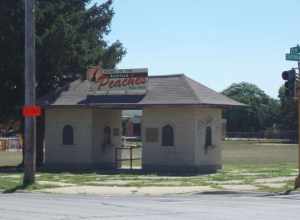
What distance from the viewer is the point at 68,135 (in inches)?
1527

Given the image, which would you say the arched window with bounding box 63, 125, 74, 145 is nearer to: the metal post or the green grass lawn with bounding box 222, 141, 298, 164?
the metal post

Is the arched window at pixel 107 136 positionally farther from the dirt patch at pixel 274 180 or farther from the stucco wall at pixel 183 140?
the dirt patch at pixel 274 180

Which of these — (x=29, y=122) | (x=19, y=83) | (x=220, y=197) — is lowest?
(x=220, y=197)

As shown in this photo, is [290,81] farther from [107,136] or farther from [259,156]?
[259,156]

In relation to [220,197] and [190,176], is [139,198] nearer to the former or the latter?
[220,197]

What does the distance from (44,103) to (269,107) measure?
398ft

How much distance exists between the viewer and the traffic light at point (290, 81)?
84.0 feet

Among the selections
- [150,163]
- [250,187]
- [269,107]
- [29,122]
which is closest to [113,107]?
[150,163]

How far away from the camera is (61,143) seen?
3884cm

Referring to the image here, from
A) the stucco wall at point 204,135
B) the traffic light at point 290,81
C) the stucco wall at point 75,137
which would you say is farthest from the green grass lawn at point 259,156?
the traffic light at point 290,81

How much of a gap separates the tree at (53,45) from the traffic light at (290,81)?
16294mm

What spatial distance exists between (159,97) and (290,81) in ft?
37.0

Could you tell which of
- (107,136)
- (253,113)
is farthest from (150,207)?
(253,113)

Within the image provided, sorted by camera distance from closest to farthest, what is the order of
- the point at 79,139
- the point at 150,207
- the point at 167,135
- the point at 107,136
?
the point at 150,207, the point at 167,135, the point at 79,139, the point at 107,136
